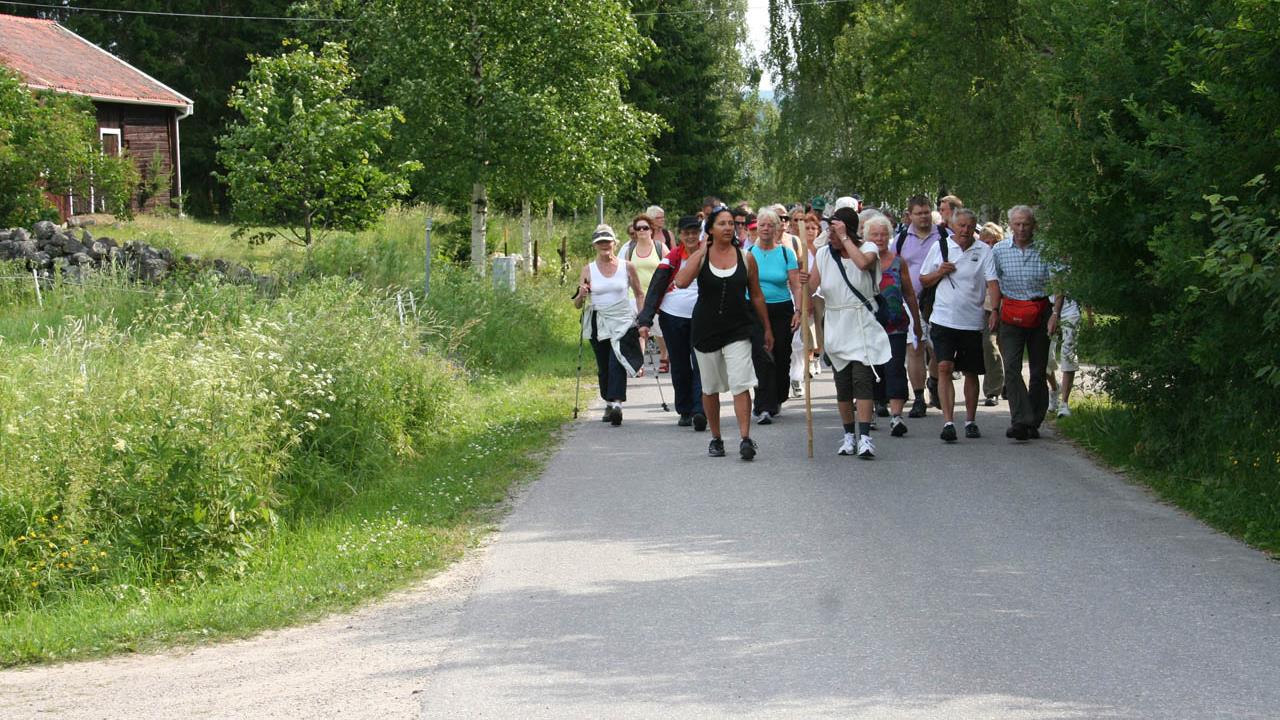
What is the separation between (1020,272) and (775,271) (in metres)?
2.36

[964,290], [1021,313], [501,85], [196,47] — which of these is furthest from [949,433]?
[196,47]

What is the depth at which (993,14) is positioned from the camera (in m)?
23.1

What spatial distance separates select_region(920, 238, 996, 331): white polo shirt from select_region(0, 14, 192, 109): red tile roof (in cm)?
3052

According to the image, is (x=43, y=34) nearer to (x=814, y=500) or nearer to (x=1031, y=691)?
(x=814, y=500)

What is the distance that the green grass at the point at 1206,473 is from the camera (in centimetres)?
871

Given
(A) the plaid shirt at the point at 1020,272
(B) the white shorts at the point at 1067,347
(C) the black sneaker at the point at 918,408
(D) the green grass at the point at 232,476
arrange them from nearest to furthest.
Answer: (D) the green grass at the point at 232,476 < (B) the white shorts at the point at 1067,347 < (A) the plaid shirt at the point at 1020,272 < (C) the black sneaker at the point at 918,408

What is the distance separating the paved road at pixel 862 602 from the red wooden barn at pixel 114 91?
3355 centimetres

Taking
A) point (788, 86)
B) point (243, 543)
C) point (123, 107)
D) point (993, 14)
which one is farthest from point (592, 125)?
point (788, 86)

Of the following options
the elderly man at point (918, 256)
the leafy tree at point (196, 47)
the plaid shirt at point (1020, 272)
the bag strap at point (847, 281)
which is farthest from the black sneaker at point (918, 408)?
the leafy tree at point (196, 47)

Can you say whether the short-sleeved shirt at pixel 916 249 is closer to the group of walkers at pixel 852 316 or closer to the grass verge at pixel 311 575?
the group of walkers at pixel 852 316

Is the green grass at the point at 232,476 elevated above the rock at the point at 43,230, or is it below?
below

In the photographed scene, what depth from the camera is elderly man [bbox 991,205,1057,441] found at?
12.2 meters

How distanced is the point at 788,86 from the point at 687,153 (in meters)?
4.29

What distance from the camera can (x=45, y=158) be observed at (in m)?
30.5
